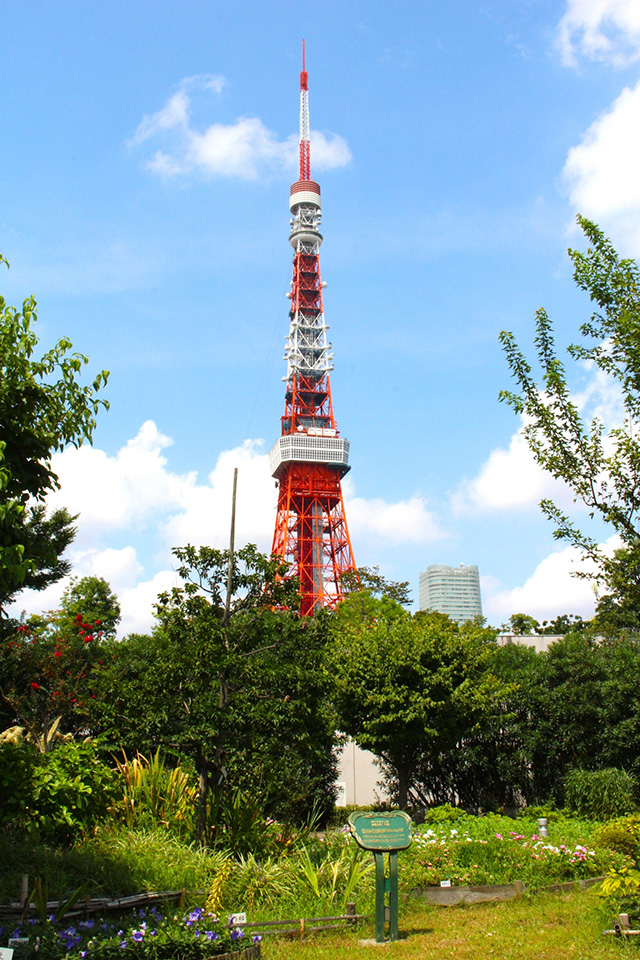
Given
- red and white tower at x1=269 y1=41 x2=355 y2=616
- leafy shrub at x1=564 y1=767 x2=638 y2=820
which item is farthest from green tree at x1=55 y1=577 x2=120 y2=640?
leafy shrub at x1=564 y1=767 x2=638 y2=820

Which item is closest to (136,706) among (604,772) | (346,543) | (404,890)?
(404,890)

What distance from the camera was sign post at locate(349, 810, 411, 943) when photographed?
275 inches

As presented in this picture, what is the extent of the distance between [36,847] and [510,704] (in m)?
12.0

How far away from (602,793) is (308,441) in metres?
38.7

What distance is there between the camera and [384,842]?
720cm

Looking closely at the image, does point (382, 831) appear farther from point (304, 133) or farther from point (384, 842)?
point (304, 133)

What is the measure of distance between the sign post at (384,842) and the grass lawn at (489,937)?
0.96 feet

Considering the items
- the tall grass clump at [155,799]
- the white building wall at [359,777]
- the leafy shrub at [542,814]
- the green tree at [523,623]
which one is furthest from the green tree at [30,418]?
the green tree at [523,623]

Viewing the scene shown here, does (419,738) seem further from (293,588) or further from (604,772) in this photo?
(293,588)

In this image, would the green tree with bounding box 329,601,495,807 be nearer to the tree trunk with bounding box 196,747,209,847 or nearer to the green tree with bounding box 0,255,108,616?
the tree trunk with bounding box 196,747,209,847

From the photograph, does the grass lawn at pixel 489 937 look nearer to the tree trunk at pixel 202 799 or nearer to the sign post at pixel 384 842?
the sign post at pixel 384 842

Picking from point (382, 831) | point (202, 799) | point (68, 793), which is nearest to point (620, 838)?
point (382, 831)

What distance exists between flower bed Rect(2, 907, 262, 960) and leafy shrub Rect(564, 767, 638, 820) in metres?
10.2

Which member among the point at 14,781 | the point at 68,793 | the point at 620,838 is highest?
the point at 14,781
